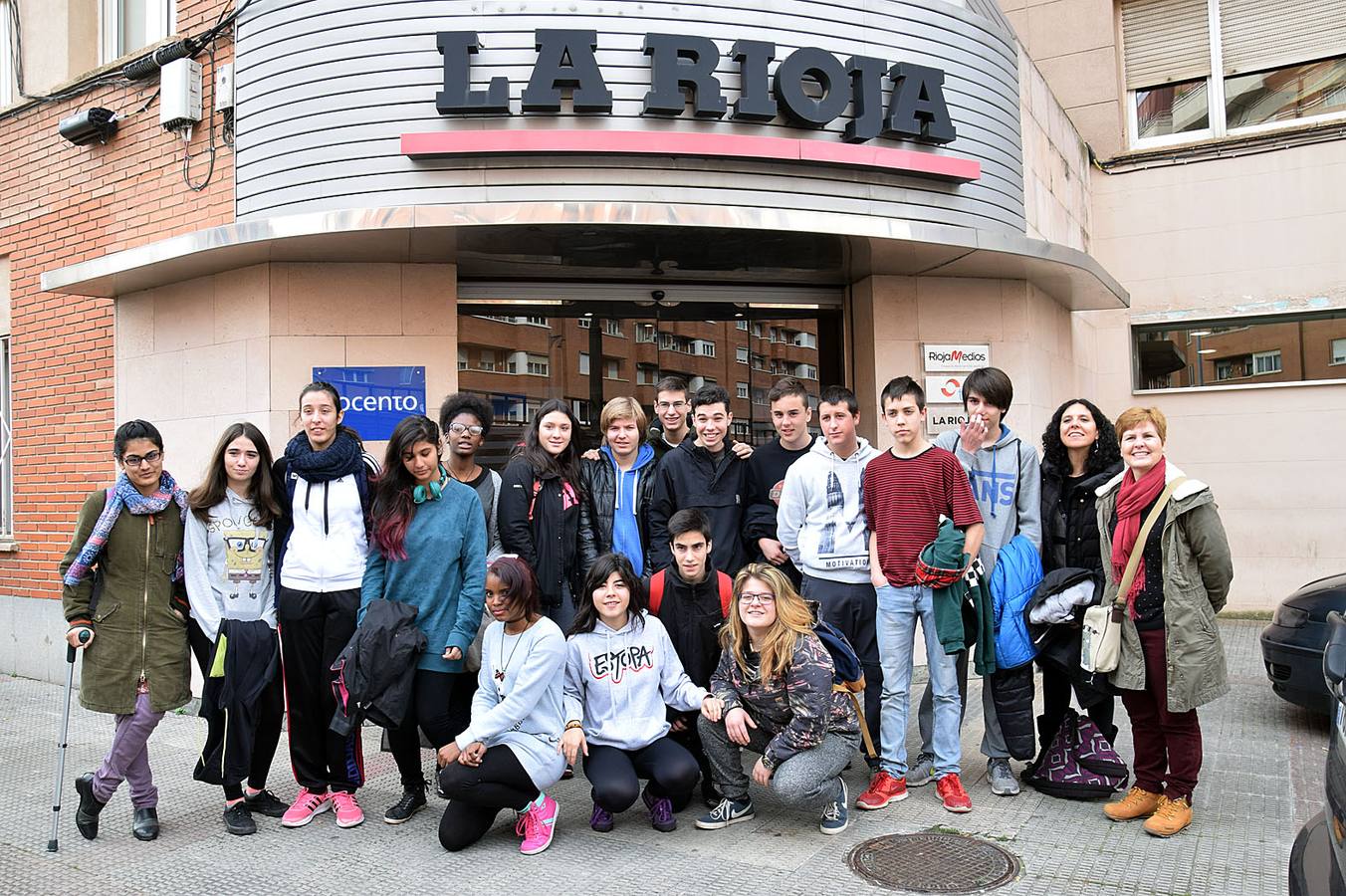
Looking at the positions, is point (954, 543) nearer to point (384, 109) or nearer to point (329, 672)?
point (329, 672)

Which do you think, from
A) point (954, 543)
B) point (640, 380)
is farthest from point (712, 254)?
point (954, 543)

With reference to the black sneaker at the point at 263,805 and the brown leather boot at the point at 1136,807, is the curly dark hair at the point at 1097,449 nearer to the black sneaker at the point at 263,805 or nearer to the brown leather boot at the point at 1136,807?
the brown leather boot at the point at 1136,807

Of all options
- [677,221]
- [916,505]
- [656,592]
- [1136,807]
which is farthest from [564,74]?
[1136,807]

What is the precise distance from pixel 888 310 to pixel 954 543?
12.3ft

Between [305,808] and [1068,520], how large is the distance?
389cm

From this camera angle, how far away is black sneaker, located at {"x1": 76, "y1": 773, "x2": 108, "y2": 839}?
462 centimetres

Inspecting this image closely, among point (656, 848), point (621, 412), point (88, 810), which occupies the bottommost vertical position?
point (656, 848)

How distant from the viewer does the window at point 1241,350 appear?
9.76m

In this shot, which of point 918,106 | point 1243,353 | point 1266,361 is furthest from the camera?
point 1243,353

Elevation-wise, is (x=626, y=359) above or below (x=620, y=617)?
above

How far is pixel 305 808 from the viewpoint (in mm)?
4812

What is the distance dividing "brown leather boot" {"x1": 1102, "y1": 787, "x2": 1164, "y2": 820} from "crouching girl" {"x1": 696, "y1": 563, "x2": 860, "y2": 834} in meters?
1.21

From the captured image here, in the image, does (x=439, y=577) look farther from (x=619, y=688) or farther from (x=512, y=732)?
(x=619, y=688)

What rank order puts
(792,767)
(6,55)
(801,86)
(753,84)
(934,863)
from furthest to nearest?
1. (6,55)
2. (801,86)
3. (753,84)
4. (792,767)
5. (934,863)
